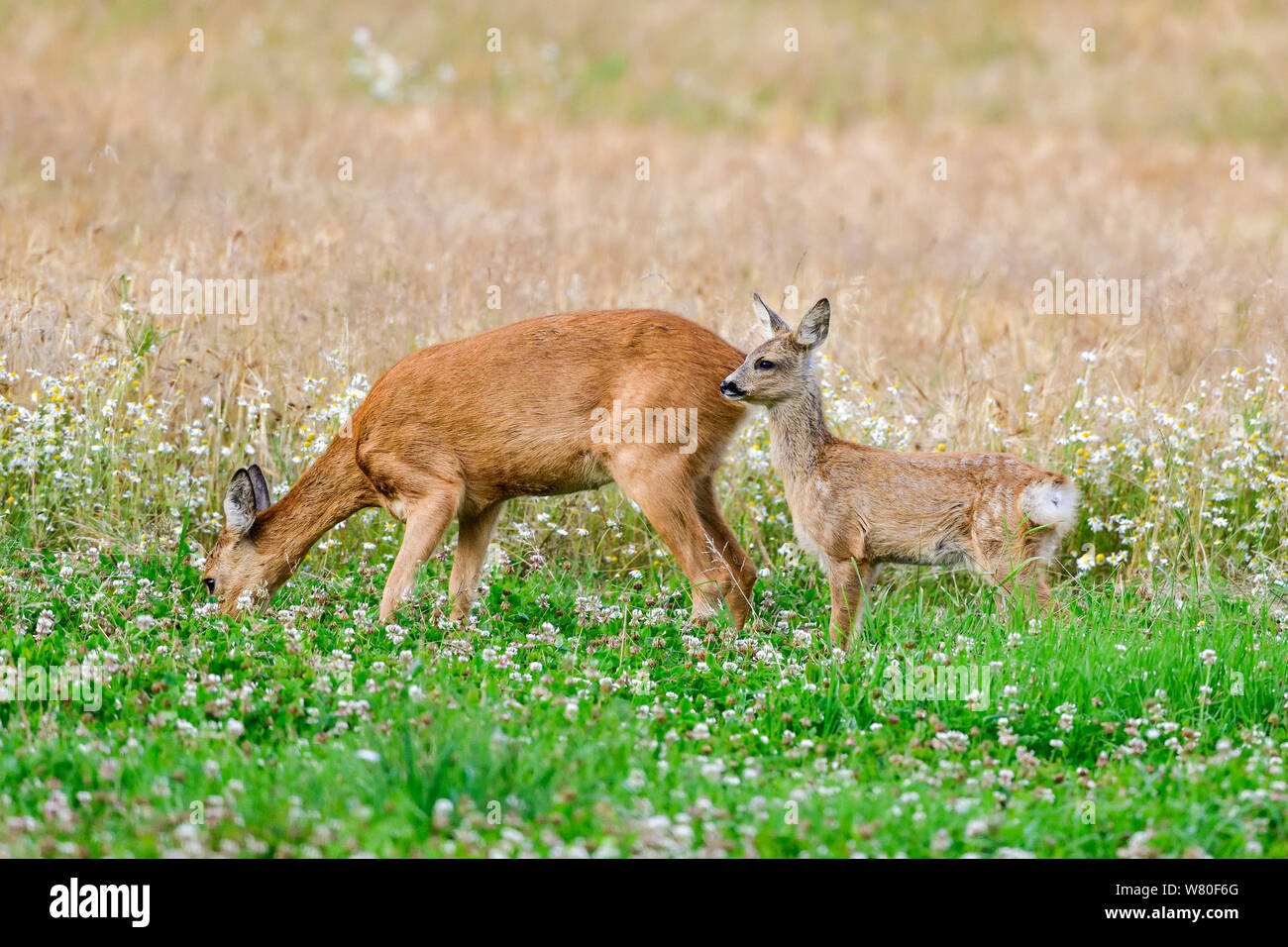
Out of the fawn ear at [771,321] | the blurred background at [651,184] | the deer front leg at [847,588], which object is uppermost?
the blurred background at [651,184]

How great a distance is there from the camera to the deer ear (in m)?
7.43

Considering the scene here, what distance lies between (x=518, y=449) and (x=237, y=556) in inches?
55.1

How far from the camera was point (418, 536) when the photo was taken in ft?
24.3

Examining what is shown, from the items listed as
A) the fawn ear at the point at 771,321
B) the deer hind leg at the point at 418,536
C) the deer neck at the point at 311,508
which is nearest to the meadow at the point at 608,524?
the deer hind leg at the point at 418,536

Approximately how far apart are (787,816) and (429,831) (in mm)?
1037

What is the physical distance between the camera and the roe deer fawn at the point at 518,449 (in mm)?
7441

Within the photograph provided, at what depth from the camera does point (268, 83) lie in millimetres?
22406

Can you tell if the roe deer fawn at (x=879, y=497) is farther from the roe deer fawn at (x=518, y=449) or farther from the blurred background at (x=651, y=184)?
the blurred background at (x=651, y=184)

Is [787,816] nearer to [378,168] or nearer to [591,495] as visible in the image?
[591,495]

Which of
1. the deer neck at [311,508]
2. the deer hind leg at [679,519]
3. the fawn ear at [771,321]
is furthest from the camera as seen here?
the fawn ear at [771,321]

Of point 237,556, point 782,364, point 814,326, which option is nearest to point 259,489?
point 237,556

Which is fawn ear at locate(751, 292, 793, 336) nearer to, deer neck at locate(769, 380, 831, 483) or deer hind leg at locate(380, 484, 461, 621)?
deer neck at locate(769, 380, 831, 483)
